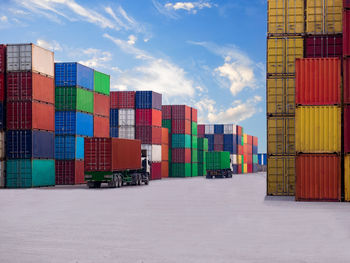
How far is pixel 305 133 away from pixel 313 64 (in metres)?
3.09

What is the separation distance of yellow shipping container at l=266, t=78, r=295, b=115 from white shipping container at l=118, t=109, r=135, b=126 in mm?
28284

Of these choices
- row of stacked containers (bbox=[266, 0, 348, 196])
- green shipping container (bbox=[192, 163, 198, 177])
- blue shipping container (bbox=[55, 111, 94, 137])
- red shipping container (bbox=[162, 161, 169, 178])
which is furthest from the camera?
green shipping container (bbox=[192, 163, 198, 177])

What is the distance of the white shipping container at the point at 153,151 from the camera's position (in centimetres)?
5581

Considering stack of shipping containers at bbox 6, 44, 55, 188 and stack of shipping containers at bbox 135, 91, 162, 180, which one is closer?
stack of shipping containers at bbox 6, 44, 55, 188

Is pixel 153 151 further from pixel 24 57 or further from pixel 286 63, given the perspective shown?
pixel 286 63

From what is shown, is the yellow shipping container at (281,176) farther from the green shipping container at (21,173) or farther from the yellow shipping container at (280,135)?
the green shipping container at (21,173)

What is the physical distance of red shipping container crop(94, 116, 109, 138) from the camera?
4694 centimetres

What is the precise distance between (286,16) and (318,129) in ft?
25.6

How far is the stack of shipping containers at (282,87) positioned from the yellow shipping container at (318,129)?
4.60 metres

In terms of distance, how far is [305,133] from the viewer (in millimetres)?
23797

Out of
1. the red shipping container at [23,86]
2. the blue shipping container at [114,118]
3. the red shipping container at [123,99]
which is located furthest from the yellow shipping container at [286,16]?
the blue shipping container at [114,118]

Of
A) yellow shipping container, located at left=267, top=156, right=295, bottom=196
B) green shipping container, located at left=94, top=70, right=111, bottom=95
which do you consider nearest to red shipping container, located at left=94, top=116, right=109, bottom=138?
green shipping container, located at left=94, top=70, right=111, bottom=95

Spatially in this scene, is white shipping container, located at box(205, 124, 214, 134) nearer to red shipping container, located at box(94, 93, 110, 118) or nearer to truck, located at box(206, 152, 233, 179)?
truck, located at box(206, 152, 233, 179)

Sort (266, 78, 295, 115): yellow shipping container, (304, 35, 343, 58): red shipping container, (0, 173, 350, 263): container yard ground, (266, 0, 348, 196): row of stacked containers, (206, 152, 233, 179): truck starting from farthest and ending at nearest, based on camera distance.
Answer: (206, 152, 233, 179): truck → (266, 78, 295, 115): yellow shipping container → (266, 0, 348, 196): row of stacked containers → (304, 35, 343, 58): red shipping container → (0, 173, 350, 263): container yard ground
